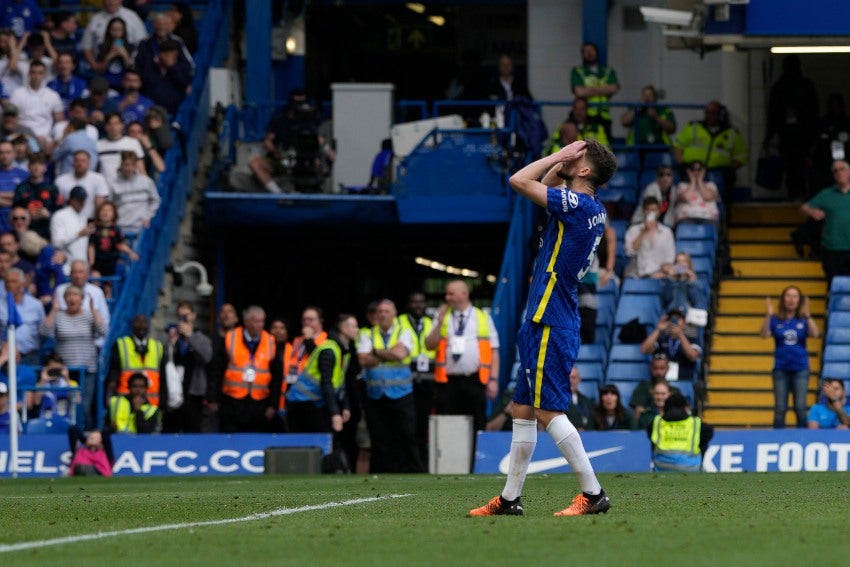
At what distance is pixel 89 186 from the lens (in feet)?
75.7

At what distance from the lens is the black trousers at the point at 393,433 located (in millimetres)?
20000

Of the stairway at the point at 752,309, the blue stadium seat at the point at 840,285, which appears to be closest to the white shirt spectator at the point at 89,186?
the stairway at the point at 752,309

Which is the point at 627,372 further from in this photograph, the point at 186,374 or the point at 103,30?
the point at 103,30

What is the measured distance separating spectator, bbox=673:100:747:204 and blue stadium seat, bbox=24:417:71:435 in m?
8.94

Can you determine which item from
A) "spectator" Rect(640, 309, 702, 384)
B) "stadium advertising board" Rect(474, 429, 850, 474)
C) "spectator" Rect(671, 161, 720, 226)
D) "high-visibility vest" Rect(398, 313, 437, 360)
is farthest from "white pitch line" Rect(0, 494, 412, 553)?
"spectator" Rect(671, 161, 720, 226)

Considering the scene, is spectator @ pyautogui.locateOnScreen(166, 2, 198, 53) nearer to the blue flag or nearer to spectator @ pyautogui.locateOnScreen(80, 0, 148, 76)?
spectator @ pyautogui.locateOnScreen(80, 0, 148, 76)

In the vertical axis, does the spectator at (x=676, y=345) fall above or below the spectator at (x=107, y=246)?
below

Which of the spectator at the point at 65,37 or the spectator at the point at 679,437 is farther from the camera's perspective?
the spectator at the point at 65,37

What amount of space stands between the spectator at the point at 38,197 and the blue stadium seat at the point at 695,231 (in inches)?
306

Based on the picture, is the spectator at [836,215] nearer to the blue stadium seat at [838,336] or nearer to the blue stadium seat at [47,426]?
the blue stadium seat at [838,336]

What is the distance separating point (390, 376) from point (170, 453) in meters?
2.42

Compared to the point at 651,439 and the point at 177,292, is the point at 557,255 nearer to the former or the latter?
the point at 651,439

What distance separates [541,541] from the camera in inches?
326

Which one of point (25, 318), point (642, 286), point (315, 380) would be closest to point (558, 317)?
point (315, 380)
